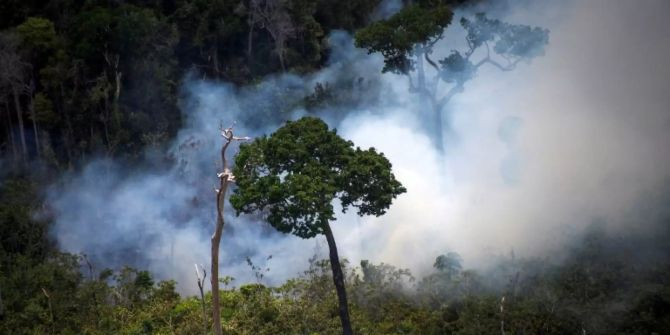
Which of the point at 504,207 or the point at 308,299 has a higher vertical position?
the point at 504,207

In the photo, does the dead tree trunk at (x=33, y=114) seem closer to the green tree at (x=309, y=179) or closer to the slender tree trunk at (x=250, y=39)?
the slender tree trunk at (x=250, y=39)

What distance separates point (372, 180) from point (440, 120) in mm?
11117

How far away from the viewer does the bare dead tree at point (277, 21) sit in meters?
34.8

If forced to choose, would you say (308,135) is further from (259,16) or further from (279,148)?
(259,16)

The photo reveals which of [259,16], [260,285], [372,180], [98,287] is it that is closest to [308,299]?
[260,285]

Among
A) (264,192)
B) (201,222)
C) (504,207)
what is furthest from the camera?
(201,222)

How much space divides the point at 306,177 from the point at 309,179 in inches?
3.6

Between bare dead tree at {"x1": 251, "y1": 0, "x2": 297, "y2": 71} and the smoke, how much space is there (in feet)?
5.06

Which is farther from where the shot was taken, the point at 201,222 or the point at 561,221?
the point at 201,222

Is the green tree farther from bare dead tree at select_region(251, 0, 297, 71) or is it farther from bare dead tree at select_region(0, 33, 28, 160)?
bare dead tree at select_region(0, 33, 28, 160)

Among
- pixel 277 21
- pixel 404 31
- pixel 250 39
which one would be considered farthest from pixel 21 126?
pixel 404 31

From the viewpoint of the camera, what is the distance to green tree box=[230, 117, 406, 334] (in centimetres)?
1981

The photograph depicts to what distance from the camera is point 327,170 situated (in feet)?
67.1

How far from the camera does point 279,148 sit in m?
20.3
